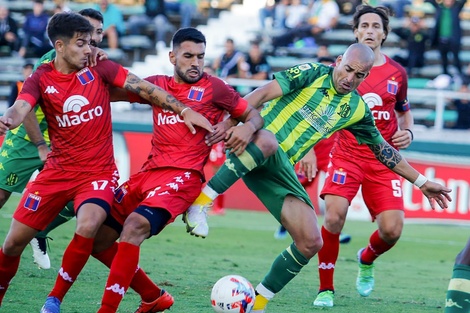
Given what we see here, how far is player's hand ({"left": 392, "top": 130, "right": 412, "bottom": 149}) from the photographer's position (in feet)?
29.3

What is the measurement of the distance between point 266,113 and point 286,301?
1870mm

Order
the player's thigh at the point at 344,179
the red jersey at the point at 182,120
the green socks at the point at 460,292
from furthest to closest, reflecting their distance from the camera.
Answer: the player's thigh at the point at 344,179, the red jersey at the point at 182,120, the green socks at the point at 460,292

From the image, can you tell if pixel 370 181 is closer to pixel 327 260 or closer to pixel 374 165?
pixel 374 165

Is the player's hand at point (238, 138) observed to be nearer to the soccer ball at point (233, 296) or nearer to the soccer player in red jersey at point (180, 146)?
the soccer player in red jersey at point (180, 146)

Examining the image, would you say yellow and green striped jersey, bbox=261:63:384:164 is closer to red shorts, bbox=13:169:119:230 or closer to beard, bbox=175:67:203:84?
beard, bbox=175:67:203:84

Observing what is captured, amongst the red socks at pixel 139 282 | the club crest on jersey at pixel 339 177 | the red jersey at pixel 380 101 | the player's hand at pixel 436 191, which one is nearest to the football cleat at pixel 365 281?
the club crest on jersey at pixel 339 177

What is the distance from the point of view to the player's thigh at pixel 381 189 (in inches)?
357

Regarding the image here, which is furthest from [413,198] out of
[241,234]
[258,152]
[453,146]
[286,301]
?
[258,152]

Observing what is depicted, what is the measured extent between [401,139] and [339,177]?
716 millimetres

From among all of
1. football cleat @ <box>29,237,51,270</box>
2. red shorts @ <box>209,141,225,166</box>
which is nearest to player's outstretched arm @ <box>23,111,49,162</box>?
football cleat @ <box>29,237,51,270</box>

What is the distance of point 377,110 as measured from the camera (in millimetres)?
9164

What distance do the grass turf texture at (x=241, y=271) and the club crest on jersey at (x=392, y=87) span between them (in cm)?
210

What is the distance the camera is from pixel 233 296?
6.92 metres

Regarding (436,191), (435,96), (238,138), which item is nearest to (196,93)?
(238,138)
